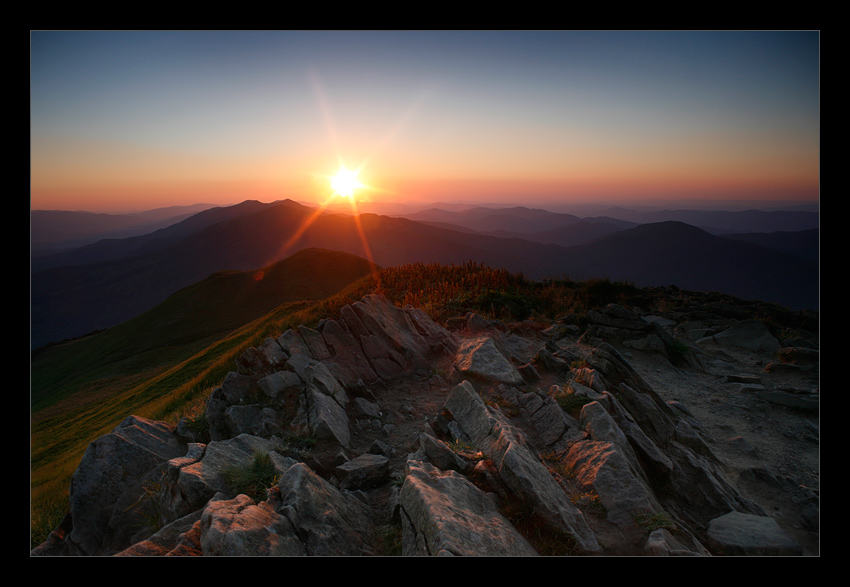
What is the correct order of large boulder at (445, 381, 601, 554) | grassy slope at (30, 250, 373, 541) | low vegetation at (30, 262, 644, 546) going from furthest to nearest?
1. grassy slope at (30, 250, 373, 541)
2. low vegetation at (30, 262, 644, 546)
3. large boulder at (445, 381, 601, 554)

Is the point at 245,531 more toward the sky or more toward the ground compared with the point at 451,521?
more toward the sky

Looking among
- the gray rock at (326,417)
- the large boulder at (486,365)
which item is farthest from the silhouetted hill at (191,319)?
the large boulder at (486,365)

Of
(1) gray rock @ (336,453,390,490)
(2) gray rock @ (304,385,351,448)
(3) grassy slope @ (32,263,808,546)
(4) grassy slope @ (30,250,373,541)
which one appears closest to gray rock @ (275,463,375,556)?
(1) gray rock @ (336,453,390,490)

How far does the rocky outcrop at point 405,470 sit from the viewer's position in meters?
3.92

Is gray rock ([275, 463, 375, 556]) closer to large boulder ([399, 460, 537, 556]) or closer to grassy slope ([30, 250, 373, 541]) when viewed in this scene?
large boulder ([399, 460, 537, 556])

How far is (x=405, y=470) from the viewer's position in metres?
5.11

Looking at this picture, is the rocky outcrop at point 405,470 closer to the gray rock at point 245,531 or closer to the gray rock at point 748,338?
the gray rock at point 245,531

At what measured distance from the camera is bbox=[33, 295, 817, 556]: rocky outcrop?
3916 mm

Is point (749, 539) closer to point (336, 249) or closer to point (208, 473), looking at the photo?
point (208, 473)

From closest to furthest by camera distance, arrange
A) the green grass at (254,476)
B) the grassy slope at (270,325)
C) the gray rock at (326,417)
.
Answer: the green grass at (254,476)
the gray rock at (326,417)
the grassy slope at (270,325)

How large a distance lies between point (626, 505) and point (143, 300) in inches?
6219

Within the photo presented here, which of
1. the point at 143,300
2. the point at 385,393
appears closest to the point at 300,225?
the point at 143,300

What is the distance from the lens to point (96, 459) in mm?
5094

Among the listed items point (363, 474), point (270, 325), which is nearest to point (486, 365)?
point (363, 474)
